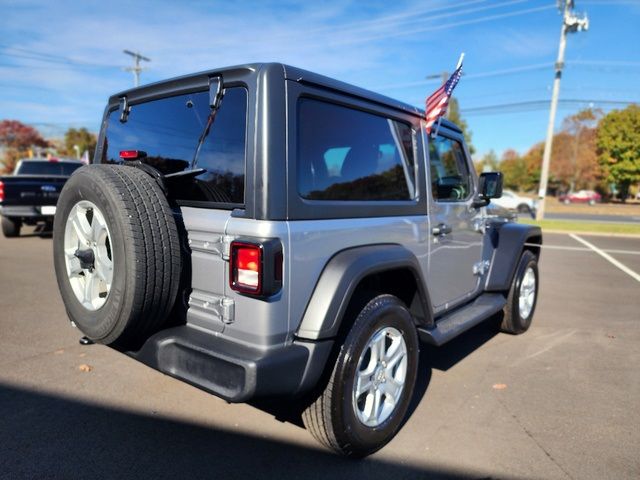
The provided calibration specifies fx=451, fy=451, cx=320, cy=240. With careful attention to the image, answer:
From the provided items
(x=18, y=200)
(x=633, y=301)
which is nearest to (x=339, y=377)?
(x=633, y=301)

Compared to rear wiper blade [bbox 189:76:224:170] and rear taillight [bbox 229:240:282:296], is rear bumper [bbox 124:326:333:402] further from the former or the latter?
rear wiper blade [bbox 189:76:224:170]

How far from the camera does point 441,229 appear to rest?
10.6ft

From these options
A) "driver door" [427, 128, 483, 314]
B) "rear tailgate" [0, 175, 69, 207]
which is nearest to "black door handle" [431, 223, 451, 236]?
"driver door" [427, 128, 483, 314]

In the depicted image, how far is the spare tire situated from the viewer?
2072 mm

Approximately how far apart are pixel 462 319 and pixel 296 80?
2241mm

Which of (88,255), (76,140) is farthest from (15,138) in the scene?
(88,255)

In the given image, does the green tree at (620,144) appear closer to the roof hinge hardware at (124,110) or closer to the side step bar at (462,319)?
the side step bar at (462,319)

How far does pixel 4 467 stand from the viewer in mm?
2328

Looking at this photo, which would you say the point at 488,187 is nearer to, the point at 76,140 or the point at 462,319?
the point at 462,319

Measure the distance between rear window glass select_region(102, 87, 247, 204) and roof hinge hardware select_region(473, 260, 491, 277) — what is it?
2.53 meters

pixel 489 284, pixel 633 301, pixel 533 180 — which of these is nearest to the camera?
pixel 489 284

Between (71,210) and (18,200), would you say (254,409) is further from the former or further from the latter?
(18,200)

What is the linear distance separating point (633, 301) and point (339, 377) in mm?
5835

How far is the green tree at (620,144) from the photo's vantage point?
3784cm
